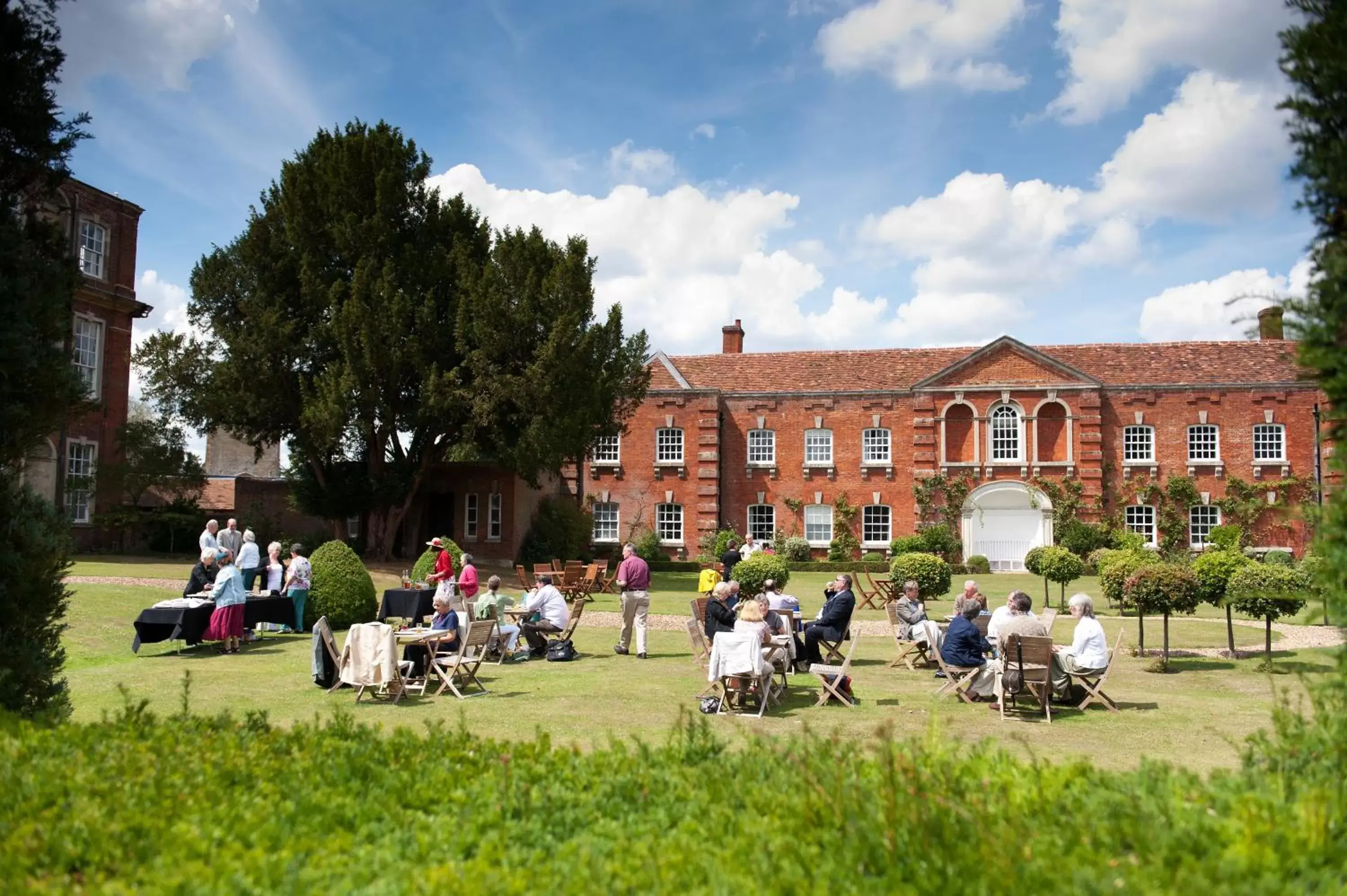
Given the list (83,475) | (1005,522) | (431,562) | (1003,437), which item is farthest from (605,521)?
(431,562)

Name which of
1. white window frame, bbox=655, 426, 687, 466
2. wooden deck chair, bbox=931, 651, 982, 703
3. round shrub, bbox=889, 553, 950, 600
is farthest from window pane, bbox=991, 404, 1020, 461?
wooden deck chair, bbox=931, 651, 982, 703

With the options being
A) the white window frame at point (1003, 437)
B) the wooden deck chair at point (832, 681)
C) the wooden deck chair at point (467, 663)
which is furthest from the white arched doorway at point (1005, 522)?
the wooden deck chair at point (467, 663)

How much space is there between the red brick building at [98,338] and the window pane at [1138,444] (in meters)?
32.7

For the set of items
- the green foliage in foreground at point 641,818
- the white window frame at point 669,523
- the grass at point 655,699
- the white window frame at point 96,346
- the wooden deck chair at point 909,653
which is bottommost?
the grass at point 655,699

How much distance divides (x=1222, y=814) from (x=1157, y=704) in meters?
7.28

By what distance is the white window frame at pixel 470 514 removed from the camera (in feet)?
106

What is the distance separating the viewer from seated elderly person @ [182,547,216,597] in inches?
573

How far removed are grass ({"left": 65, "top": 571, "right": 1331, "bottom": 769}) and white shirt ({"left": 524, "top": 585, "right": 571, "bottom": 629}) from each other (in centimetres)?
64

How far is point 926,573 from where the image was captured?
17766mm

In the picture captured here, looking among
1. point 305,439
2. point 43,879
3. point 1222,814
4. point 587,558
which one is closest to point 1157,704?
point 1222,814

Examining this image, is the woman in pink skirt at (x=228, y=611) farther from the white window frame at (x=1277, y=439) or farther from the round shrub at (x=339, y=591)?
the white window frame at (x=1277, y=439)

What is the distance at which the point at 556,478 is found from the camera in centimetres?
3669

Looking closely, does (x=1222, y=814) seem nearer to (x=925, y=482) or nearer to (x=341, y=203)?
(x=341, y=203)

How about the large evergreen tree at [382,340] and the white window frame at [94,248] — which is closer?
the large evergreen tree at [382,340]
